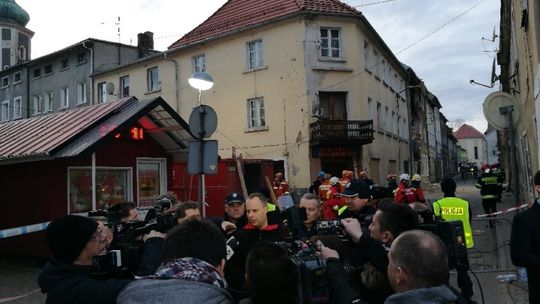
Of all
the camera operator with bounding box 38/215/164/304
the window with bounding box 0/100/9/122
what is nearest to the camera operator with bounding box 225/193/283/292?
the camera operator with bounding box 38/215/164/304

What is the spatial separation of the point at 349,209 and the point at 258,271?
10.6 ft

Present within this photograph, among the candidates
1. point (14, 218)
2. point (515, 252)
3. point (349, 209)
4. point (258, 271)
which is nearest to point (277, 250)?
point (258, 271)

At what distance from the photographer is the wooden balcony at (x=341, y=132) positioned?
2070cm

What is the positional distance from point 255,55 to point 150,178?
1248 cm

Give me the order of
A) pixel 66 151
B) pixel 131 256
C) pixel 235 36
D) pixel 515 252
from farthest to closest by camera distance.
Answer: pixel 235 36, pixel 66 151, pixel 515 252, pixel 131 256

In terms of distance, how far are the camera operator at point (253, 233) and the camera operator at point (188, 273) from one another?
4.10 ft

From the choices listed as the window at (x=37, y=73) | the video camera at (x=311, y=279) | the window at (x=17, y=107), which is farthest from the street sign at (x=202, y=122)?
the window at (x=17, y=107)

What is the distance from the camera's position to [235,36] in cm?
2369

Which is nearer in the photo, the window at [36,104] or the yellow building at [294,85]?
the yellow building at [294,85]

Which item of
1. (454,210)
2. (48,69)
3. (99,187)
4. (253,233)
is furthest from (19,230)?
(48,69)

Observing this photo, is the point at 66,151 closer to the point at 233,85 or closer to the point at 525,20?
the point at 525,20

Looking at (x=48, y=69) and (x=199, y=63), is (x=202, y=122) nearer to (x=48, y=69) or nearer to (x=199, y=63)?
(x=199, y=63)

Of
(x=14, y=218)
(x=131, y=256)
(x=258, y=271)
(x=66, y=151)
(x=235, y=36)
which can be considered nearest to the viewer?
(x=258, y=271)

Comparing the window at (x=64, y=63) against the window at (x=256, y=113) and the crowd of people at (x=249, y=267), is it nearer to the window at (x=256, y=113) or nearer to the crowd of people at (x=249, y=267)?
the window at (x=256, y=113)
